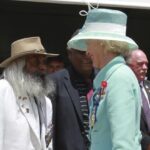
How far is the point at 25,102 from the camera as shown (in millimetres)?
3535

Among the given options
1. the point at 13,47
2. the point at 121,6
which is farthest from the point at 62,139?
the point at 121,6

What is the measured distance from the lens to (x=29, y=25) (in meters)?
6.75

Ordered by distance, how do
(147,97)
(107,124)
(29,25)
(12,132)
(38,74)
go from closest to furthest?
(107,124) < (12,132) < (38,74) < (147,97) < (29,25)

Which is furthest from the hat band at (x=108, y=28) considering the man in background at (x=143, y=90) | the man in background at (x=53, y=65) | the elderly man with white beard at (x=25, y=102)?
the man in background at (x=53, y=65)

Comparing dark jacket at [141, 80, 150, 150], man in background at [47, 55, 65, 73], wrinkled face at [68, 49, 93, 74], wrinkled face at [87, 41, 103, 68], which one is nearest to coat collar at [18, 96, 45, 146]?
wrinkled face at [68, 49, 93, 74]

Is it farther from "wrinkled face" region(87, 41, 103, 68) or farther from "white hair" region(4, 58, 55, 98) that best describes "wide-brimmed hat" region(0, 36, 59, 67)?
"wrinkled face" region(87, 41, 103, 68)

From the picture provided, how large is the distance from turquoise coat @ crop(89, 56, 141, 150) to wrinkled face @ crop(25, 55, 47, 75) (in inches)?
52.9

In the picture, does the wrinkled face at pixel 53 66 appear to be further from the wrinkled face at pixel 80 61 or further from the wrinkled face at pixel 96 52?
the wrinkled face at pixel 96 52

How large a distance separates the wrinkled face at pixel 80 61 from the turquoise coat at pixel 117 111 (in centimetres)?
155

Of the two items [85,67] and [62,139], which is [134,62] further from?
[62,139]

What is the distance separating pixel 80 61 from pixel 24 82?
0.53 m

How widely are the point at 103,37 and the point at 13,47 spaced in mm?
1486

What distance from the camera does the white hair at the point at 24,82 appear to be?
11.8ft

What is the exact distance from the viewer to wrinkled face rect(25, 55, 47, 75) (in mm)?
3684
